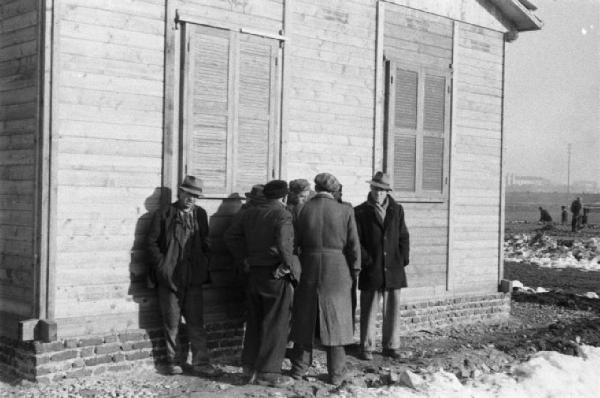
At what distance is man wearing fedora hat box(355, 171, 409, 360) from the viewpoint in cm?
969

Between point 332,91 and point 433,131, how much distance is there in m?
Result: 2.20

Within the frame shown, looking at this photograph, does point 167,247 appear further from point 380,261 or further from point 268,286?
point 380,261

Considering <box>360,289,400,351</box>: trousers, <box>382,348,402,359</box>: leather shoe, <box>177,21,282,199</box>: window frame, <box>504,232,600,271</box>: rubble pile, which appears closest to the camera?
<box>177,21,282,199</box>: window frame

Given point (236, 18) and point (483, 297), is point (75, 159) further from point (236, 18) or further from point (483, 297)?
point (483, 297)

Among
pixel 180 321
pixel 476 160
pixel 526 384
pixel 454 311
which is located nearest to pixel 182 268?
pixel 180 321

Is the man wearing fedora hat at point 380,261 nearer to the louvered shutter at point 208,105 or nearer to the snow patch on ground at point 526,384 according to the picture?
the snow patch on ground at point 526,384

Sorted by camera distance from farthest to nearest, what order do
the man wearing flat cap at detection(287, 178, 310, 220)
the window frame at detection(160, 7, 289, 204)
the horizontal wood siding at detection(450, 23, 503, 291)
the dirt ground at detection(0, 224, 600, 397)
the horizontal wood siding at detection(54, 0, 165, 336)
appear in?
the horizontal wood siding at detection(450, 23, 503, 291)
the man wearing flat cap at detection(287, 178, 310, 220)
the window frame at detection(160, 7, 289, 204)
the horizontal wood siding at detection(54, 0, 165, 336)
the dirt ground at detection(0, 224, 600, 397)

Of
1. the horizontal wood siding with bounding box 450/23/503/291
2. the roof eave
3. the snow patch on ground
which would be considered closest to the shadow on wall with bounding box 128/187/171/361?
the snow patch on ground

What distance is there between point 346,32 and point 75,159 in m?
4.30

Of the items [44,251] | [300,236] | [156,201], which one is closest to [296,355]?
[300,236]

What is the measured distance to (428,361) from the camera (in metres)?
9.36

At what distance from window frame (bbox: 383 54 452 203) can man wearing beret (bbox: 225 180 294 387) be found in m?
3.45

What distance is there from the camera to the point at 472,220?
41.9 feet

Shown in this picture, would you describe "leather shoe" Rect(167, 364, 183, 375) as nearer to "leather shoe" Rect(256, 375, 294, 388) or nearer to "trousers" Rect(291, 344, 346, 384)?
"leather shoe" Rect(256, 375, 294, 388)
